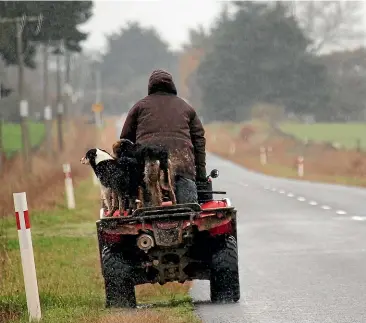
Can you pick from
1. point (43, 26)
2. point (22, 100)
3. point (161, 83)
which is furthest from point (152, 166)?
point (43, 26)

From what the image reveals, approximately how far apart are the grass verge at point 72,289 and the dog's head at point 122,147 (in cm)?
142

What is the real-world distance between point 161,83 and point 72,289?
8.75 feet

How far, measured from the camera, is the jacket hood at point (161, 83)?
10.6 metres

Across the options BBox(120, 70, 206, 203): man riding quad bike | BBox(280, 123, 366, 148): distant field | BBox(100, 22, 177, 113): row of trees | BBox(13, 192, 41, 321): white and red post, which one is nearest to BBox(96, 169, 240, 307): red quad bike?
BBox(120, 70, 206, 203): man riding quad bike

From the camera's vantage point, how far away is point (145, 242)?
32.0ft

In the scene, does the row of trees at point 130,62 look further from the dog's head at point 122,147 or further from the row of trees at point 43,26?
the dog's head at point 122,147

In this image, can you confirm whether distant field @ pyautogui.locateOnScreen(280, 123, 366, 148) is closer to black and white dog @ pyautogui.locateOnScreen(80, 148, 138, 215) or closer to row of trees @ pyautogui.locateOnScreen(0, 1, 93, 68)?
row of trees @ pyautogui.locateOnScreen(0, 1, 93, 68)

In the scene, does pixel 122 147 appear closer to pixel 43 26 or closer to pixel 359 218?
pixel 359 218

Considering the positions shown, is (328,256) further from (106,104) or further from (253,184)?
(106,104)

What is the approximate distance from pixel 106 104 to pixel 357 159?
414 feet

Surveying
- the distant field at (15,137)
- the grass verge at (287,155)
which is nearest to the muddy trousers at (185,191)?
the grass verge at (287,155)

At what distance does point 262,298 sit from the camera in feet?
35.2

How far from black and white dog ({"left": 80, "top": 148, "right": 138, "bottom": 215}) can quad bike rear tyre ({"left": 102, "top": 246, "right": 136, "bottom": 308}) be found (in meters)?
0.51

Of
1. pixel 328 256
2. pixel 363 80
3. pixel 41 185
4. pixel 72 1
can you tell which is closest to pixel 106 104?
pixel 363 80
